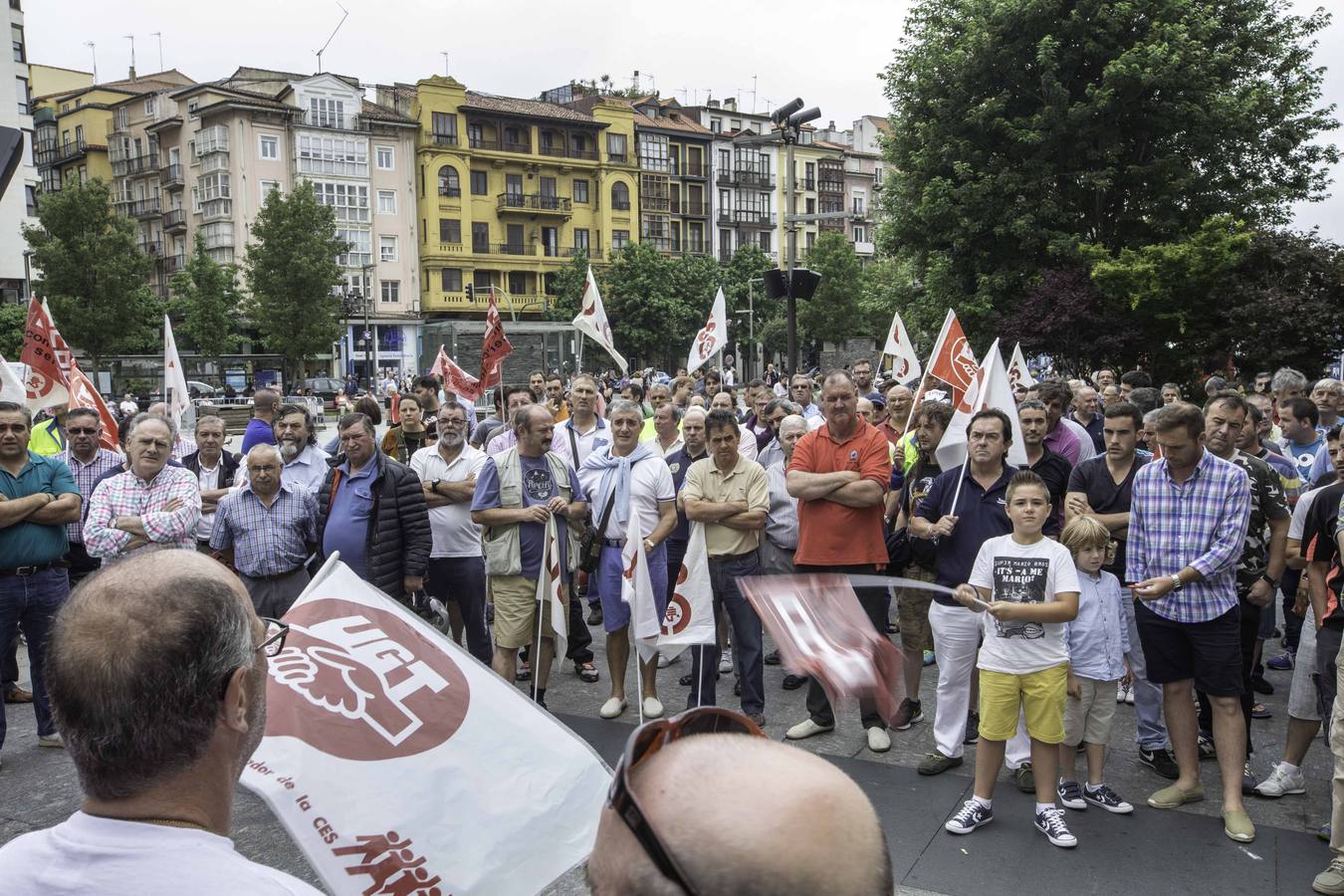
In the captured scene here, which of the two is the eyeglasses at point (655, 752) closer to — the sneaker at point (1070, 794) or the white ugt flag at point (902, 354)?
the sneaker at point (1070, 794)

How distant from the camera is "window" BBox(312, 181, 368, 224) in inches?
2554

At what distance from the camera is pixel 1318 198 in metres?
22.9

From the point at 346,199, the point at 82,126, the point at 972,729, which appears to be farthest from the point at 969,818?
the point at 82,126

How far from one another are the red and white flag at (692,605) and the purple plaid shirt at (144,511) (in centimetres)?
286

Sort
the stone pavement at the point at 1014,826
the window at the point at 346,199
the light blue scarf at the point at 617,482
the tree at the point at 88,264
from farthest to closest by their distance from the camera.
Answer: the window at the point at 346,199 → the tree at the point at 88,264 → the light blue scarf at the point at 617,482 → the stone pavement at the point at 1014,826

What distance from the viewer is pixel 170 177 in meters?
67.5

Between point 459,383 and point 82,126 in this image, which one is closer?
point 459,383

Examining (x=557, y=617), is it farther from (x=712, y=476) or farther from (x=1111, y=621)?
(x=1111, y=621)

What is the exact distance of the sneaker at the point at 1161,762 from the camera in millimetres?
5535

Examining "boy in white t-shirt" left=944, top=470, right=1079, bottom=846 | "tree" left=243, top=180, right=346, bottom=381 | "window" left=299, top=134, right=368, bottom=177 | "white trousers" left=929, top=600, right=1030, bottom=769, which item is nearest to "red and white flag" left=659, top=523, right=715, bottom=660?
"white trousers" left=929, top=600, right=1030, bottom=769

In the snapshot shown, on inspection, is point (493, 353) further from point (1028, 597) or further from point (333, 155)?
point (333, 155)

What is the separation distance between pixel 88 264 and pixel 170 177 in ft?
107

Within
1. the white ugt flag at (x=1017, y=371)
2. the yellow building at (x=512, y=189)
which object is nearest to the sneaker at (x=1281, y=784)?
the white ugt flag at (x=1017, y=371)

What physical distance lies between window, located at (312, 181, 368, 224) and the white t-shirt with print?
65.4 metres
